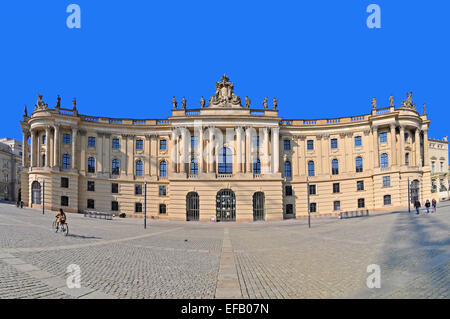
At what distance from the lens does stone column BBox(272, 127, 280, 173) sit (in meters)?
43.9

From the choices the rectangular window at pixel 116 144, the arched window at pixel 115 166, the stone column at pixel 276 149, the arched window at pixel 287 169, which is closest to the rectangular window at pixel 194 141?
the stone column at pixel 276 149

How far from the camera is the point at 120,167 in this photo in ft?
157

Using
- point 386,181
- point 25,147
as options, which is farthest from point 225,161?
point 25,147

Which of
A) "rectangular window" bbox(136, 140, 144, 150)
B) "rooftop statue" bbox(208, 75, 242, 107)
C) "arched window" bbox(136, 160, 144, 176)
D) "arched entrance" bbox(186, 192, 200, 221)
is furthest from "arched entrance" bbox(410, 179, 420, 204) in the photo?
"rectangular window" bbox(136, 140, 144, 150)

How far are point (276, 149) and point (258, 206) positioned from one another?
32.0ft

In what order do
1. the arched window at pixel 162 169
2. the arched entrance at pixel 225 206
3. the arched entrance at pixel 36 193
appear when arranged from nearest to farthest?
the arched entrance at pixel 36 193 → the arched entrance at pixel 225 206 → the arched window at pixel 162 169

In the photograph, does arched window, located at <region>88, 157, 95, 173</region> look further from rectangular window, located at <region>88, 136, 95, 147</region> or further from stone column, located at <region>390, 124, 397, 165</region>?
stone column, located at <region>390, 124, 397, 165</region>

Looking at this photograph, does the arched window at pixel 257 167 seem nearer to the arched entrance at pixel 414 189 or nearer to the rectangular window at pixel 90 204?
the arched entrance at pixel 414 189

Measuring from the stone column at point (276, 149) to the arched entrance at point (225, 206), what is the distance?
8346 millimetres

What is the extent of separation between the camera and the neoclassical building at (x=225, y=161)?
42.6 meters

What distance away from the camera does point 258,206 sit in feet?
141

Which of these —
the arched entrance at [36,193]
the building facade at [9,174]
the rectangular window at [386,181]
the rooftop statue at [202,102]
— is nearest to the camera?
the arched entrance at [36,193]
